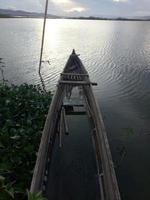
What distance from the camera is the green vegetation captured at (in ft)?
15.2

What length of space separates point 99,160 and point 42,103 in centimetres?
346

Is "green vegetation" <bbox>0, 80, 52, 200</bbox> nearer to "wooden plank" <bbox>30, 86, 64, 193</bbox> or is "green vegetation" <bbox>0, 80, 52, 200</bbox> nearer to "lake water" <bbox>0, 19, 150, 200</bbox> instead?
"wooden plank" <bbox>30, 86, 64, 193</bbox>

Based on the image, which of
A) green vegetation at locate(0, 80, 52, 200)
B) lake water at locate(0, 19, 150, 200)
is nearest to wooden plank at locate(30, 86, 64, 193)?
green vegetation at locate(0, 80, 52, 200)

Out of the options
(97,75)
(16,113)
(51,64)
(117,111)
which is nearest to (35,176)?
(16,113)

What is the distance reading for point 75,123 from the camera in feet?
27.1

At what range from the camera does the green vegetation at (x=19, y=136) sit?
15.2ft

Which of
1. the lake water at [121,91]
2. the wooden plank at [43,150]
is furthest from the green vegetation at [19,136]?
the lake water at [121,91]

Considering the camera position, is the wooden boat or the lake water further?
the lake water

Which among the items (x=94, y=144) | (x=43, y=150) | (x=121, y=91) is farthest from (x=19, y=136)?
(x=121, y=91)

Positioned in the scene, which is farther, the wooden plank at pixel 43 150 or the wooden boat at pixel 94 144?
the wooden boat at pixel 94 144

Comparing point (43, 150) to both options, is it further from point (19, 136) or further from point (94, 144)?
point (94, 144)

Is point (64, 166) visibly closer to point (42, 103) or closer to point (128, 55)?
point (42, 103)

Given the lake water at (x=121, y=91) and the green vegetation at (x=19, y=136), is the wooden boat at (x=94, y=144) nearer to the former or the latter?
the green vegetation at (x=19, y=136)

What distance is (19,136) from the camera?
5879 millimetres
